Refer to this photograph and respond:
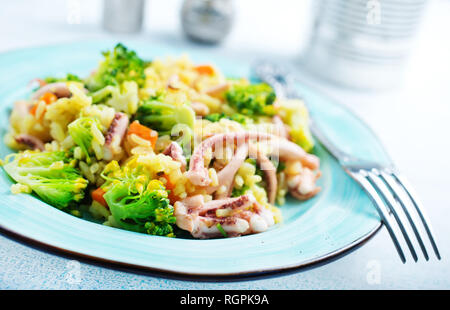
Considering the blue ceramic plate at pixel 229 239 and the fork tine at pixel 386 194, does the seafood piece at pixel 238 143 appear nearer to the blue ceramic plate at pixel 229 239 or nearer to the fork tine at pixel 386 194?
the blue ceramic plate at pixel 229 239

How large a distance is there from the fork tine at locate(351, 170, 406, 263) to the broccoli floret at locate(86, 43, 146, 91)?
1.41 metres

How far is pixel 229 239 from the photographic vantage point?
2.10m

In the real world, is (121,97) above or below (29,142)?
above

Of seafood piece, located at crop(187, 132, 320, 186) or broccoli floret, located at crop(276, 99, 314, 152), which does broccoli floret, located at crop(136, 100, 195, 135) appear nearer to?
seafood piece, located at crop(187, 132, 320, 186)

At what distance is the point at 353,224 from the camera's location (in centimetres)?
231

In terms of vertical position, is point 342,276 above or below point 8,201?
below

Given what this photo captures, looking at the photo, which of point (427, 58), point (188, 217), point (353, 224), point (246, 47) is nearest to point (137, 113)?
point (188, 217)

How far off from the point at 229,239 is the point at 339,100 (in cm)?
289

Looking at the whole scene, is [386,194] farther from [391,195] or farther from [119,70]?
[119,70]

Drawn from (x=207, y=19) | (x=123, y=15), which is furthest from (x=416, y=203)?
(x=123, y=15)

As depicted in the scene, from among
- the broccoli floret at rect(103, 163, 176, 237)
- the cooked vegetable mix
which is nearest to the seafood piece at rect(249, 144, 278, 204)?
the cooked vegetable mix
